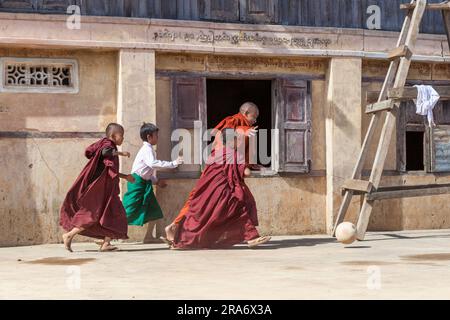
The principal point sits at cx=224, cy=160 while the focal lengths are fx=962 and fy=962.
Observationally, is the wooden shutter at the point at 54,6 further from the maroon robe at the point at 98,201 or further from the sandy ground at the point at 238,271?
the sandy ground at the point at 238,271

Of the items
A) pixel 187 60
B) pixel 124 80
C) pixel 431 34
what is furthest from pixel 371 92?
pixel 124 80

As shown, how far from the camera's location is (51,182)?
12453 millimetres

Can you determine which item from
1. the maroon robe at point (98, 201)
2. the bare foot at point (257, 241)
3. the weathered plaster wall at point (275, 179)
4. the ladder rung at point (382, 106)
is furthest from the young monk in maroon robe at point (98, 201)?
the ladder rung at point (382, 106)

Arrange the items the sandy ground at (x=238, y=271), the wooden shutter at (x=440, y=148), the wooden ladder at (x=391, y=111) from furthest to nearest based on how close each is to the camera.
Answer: the wooden shutter at (x=440, y=148) → the wooden ladder at (x=391, y=111) → the sandy ground at (x=238, y=271)

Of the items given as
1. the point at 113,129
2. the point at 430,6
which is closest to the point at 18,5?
the point at 113,129

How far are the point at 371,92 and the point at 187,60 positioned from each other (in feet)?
9.30

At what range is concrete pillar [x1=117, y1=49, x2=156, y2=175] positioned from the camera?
12508 mm

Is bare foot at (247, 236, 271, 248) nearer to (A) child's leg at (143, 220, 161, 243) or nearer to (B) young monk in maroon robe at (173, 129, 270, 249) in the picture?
(B) young monk in maroon robe at (173, 129, 270, 249)

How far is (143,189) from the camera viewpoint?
38.9 feet

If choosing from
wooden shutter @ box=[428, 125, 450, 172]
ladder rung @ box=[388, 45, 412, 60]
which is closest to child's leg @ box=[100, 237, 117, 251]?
ladder rung @ box=[388, 45, 412, 60]

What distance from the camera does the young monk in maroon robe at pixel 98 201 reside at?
11.0m

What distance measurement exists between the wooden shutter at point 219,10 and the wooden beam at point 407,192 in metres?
3.13

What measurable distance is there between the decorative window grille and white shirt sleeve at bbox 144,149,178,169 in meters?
1.54
